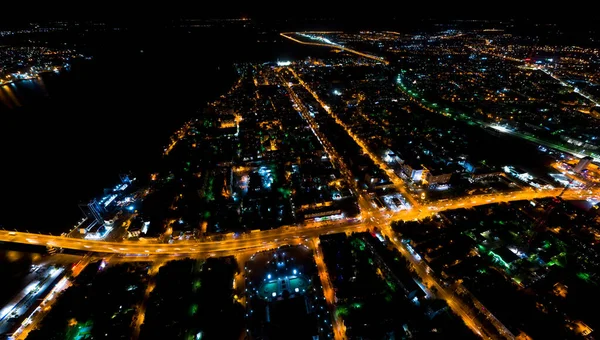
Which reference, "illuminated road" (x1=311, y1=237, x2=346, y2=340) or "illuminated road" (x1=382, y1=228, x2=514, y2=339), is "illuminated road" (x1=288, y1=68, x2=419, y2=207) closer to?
"illuminated road" (x1=382, y1=228, x2=514, y2=339)

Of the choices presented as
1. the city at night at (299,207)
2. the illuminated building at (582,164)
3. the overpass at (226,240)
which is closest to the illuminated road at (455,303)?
the city at night at (299,207)

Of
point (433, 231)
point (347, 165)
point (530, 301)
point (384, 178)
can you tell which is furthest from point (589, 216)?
point (347, 165)

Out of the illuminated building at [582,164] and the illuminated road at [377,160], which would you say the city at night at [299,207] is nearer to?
the illuminated building at [582,164]

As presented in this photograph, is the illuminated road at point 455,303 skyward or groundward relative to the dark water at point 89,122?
groundward

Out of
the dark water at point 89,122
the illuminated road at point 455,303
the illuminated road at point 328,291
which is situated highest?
the dark water at point 89,122

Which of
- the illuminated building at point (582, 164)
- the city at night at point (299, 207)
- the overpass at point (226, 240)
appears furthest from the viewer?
the illuminated building at point (582, 164)

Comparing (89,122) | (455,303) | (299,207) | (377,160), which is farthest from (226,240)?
(89,122)

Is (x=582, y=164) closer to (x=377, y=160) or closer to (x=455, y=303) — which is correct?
(x=377, y=160)
